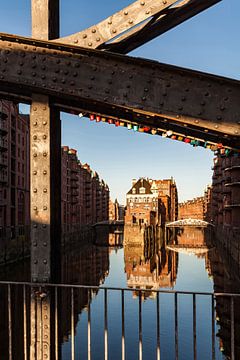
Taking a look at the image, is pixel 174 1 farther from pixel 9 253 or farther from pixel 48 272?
pixel 9 253

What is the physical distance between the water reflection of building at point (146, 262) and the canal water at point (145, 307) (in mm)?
119

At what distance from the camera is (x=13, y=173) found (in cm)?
5359

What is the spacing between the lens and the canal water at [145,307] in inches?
760

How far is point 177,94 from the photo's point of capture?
165 inches

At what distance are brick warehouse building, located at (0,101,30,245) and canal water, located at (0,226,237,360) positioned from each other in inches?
329

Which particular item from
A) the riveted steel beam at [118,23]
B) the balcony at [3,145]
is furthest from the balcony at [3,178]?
the riveted steel beam at [118,23]

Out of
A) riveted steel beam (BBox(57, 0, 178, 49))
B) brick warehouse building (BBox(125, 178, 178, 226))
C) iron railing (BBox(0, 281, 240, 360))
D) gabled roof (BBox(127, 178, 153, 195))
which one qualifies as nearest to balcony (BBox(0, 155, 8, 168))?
iron railing (BBox(0, 281, 240, 360))

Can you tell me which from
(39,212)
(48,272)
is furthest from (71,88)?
(48,272)

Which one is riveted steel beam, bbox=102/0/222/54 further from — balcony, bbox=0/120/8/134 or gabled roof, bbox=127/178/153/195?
gabled roof, bbox=127/178/153/195

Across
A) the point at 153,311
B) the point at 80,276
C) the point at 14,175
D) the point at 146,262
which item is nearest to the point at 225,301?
the point at 153,311

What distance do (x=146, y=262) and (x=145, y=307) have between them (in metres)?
26.1

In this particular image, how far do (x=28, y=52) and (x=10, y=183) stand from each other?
162ft

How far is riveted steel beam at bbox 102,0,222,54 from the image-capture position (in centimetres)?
431

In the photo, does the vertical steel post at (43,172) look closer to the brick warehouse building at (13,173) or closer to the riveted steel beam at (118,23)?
the riveted steel beam at (118,23)
